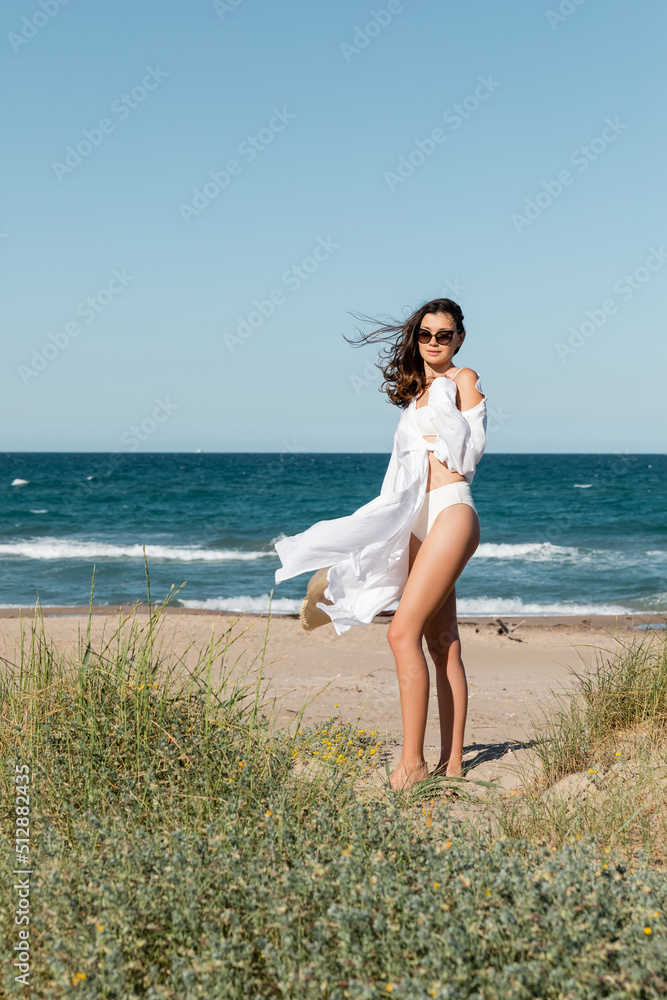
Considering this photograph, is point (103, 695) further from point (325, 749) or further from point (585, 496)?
point (585, 496)

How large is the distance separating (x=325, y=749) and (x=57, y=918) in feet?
5.56

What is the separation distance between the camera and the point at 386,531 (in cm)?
383

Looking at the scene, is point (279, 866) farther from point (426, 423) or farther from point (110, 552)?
point (110, 552)

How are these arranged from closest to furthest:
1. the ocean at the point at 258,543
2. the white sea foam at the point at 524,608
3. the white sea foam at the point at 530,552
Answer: the white sea foam at the point at 524,608 → the ocean at the point at 258,543 → the white sea foam at the point at 530,552

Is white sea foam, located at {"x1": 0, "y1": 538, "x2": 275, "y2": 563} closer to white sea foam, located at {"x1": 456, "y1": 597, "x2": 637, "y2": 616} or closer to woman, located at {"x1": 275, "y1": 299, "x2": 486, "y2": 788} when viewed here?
white sea foam, located at {"x1": 456, "y1": 597, "x2": 637, "y2": 616}

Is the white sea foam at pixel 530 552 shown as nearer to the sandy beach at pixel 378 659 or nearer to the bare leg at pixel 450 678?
the sandy beach at pixel 378 659

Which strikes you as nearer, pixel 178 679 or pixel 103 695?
pixel 103 695

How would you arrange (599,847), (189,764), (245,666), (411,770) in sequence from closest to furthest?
(599,847) < (189,764) < (411,770) < (245,666)

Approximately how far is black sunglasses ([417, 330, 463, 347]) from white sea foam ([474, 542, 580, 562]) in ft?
52.0

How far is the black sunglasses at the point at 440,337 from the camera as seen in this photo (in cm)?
394

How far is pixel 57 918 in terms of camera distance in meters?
2.15

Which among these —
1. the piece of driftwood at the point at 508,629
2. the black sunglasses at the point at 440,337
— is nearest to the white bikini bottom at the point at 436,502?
the black sunglasses at the point at 440,337

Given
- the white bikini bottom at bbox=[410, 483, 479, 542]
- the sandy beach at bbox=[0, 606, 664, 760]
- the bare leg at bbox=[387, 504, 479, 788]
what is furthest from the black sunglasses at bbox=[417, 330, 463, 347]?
the sandy beach at bbox=[0, 606, 664, 760]

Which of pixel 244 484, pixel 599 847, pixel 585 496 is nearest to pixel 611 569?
pixel 599 847
